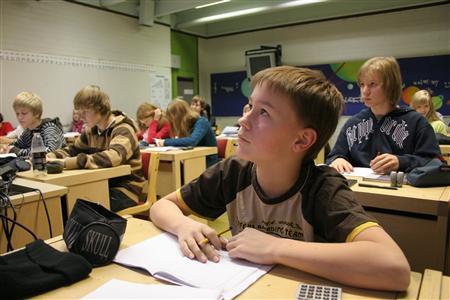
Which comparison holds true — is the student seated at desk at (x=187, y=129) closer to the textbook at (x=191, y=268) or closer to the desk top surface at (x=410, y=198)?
the desk top surface at (x=410, y=198)

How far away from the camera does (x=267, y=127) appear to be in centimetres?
94

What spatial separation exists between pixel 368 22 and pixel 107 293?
7.45m

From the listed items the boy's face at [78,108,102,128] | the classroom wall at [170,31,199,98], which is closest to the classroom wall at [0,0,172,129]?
the classroom wall at [170,31,199,98]

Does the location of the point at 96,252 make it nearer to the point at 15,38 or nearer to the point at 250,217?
the point at 250,217

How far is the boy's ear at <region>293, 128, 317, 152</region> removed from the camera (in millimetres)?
966

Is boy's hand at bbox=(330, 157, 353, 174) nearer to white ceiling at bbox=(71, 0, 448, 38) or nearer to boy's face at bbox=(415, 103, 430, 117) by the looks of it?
boy's face at bbox=(415, 103, 430, 117)

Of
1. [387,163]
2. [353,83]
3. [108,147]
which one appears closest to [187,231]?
[387,163]

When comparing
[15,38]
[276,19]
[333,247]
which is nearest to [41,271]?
[333,247]

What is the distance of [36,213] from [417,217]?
5.41 feet

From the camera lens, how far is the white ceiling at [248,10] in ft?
21.5

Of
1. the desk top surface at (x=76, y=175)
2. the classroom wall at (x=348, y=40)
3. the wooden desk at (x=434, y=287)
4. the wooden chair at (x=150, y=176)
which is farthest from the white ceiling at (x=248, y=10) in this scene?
the wooden desk at (x=434, y=287)

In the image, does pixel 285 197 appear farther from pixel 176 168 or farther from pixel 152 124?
pixel 152 124

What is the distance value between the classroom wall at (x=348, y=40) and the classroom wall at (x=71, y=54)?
5.93 feet

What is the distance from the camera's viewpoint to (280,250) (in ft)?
2.60
